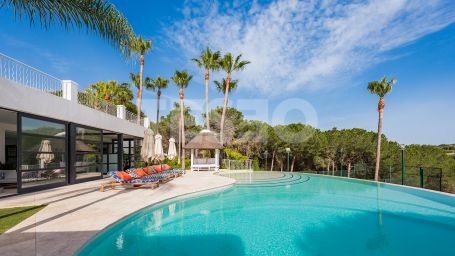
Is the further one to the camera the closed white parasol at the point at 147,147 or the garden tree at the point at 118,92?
the garden tree at the point at 118,92

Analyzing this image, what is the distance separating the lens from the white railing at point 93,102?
12758mm

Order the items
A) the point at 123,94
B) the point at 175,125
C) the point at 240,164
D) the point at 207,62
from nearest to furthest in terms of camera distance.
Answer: the point at 240,164, the point at 207,62, the point at 123,94, the point at 175,125

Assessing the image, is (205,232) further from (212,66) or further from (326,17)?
(212,66)

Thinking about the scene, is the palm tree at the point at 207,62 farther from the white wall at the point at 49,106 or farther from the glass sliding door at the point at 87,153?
the glass sliding door at the point at 87,153

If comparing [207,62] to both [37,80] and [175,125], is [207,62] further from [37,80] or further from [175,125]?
[175,125]

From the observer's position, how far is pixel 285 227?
6.32 metres

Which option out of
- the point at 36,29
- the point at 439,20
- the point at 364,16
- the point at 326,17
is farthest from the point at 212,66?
the point at 36,29

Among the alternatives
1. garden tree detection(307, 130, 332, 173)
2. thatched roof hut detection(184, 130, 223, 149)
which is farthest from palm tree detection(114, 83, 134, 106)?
garden tree detection(307, 130, 332, 173)

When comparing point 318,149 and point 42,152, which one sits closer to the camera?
point 42,152

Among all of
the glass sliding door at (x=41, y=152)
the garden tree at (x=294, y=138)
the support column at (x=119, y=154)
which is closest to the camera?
the glass sliding door at (x=41, y=152)

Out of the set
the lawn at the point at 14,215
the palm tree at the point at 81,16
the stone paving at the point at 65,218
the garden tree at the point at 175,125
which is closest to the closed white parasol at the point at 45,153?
the stone paving at the point at 65,218

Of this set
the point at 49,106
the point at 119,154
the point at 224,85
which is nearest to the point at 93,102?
the point at 49,106

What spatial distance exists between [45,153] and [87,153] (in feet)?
9.62

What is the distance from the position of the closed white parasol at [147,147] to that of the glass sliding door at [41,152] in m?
3.89
